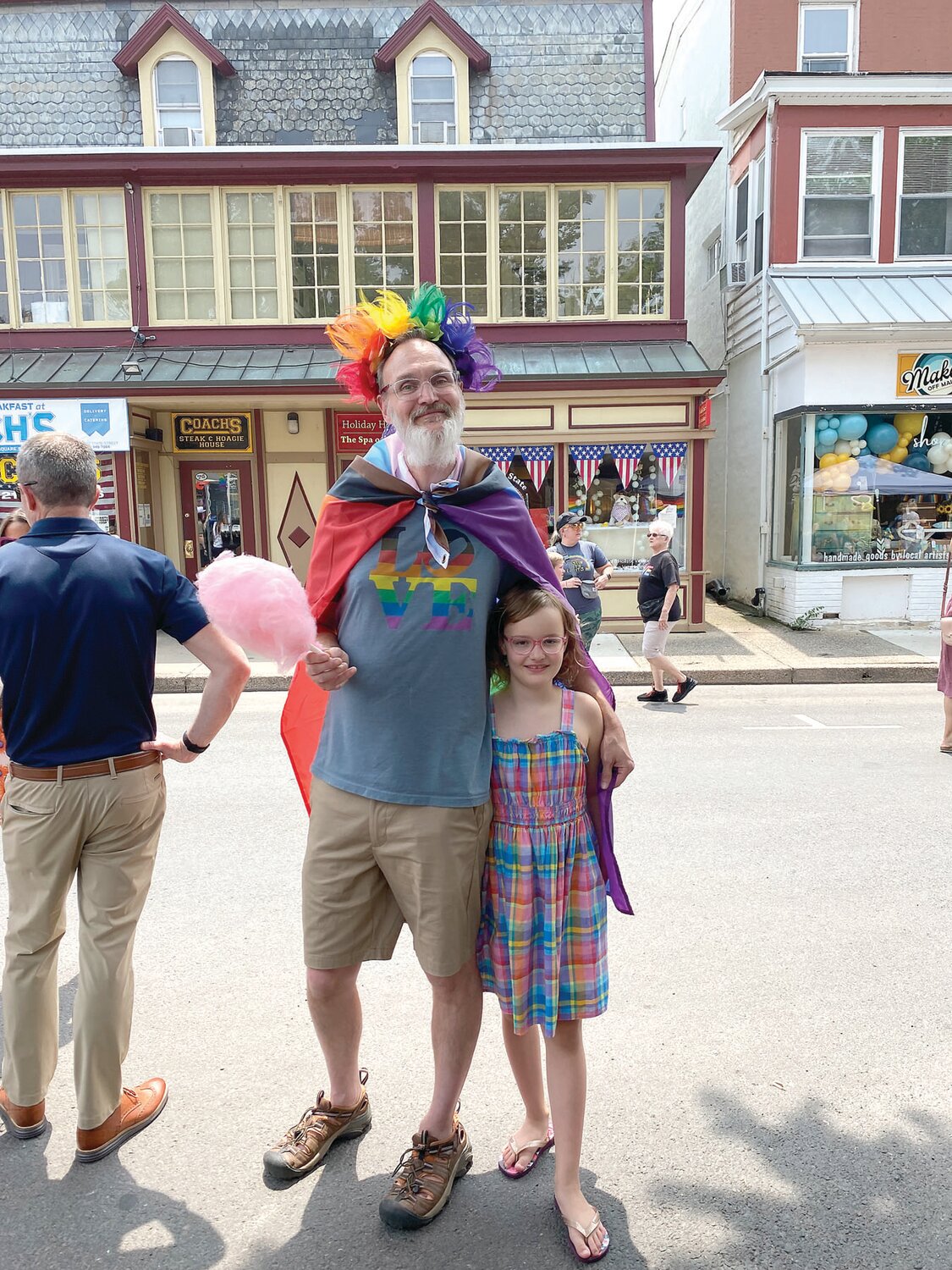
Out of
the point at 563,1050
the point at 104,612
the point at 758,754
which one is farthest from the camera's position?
the point at 758,754

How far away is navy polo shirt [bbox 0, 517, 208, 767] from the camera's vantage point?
2.55 m

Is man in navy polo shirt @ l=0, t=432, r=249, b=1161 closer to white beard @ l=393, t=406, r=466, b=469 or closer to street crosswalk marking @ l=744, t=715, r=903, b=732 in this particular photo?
white beard @ l=393, t=406, r=466, b=469

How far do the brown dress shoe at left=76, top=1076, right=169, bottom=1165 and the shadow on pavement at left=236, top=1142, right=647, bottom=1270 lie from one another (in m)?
0.57

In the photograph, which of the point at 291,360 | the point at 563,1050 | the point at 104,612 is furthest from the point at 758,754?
the point at 291,360

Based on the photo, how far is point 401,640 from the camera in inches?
93.3

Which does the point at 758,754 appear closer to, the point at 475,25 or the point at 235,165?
the point at 235,165

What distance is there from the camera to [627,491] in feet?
43.3

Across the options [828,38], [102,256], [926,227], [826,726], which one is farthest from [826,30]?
[826,726]

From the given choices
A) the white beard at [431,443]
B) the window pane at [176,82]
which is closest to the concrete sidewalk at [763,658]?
the white beard at [431,443]

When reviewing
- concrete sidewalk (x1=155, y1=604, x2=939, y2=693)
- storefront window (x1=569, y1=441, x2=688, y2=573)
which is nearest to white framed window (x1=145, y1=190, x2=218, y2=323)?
concrete sidewalk (x1=155, y1=604, x2=939, y2=693)

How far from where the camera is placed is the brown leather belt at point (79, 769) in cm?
260

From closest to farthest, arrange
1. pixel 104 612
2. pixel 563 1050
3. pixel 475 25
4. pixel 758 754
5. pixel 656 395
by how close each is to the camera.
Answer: pixel 563 1050
pixel 104 612
pixel 758 754
pixel 656 395
pixel 475 25

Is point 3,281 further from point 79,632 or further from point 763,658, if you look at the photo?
point 79,632

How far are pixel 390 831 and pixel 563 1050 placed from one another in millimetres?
697
